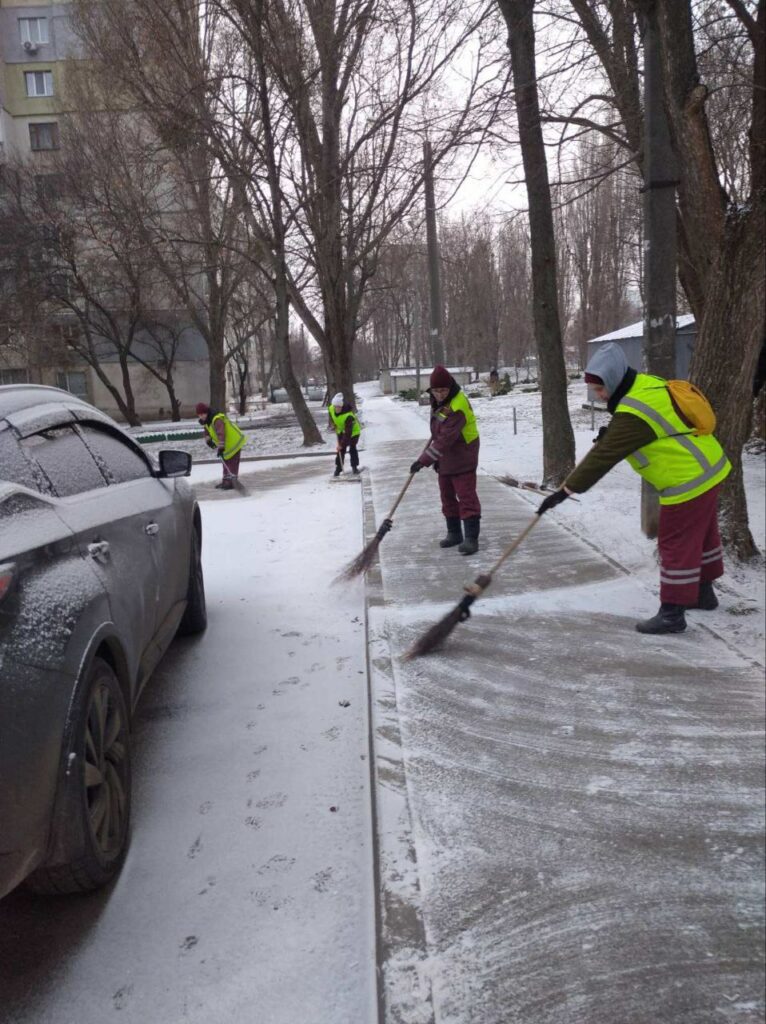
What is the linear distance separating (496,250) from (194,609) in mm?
59229

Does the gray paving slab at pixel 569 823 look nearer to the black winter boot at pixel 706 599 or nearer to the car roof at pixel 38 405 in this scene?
the black winter boot at pixel 706 599

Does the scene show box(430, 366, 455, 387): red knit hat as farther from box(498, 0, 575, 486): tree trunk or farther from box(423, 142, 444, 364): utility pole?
box(423, 142, 444, 364): utility pole

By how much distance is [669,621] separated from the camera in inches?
184

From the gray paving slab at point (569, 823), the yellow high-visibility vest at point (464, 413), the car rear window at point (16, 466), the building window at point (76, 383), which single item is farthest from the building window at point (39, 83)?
the car rear window at point (16, 466)

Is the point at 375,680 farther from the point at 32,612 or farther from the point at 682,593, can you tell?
the point at 32,612

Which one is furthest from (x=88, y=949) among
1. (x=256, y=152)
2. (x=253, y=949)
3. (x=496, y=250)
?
(x=496, y=250)

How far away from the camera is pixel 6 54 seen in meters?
41.9

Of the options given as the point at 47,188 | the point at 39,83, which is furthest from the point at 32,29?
the point at 47,188

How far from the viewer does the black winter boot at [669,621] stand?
Answer: 15.3ft

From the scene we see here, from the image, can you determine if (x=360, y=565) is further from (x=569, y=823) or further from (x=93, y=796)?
(x=93, y=796)

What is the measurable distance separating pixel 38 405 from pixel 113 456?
723 mm

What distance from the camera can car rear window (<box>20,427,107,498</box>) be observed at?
10.6ft

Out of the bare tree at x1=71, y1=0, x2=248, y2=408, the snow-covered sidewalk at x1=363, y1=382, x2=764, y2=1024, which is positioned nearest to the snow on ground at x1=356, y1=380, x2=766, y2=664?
the snow-covered sidewalk at x1=363, y1=382, x2=764, y2=1024

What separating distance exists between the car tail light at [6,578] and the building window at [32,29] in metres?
Answer: 49.0
